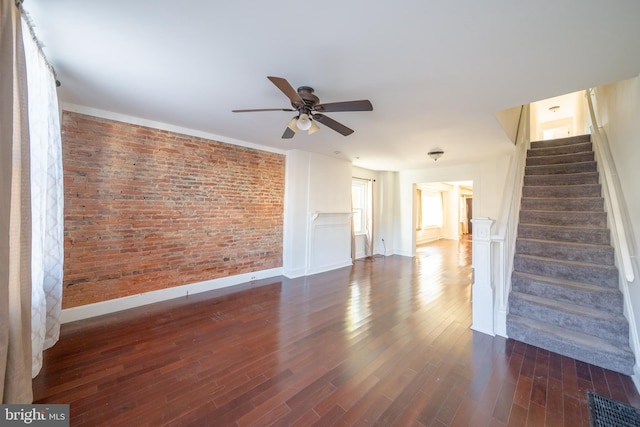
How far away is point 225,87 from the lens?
239 cm

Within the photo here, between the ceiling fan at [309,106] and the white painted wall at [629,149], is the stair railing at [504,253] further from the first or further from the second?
the ceiling fan at [309,106]

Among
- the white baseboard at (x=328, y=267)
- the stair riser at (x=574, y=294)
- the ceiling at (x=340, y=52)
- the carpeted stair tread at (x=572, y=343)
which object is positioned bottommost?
the carpeted stair tread at (x=572, y=343)

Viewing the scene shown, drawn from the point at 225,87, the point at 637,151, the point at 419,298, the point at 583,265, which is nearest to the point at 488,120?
the point at 637,151

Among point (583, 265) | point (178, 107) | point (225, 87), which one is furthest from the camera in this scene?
→ point (178, 107)

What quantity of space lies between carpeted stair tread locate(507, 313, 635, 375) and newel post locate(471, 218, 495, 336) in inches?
8.7

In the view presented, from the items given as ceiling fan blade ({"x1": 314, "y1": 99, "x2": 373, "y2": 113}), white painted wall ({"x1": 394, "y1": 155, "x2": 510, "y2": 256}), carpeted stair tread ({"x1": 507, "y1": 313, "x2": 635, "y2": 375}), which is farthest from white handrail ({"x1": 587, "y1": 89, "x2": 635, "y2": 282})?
ceiling fan blade ({"x1": 314, "y1": 99, "x2": 373, "y2": 113})

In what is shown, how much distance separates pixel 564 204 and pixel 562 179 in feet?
2.08

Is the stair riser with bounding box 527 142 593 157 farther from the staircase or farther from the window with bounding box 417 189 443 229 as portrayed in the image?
the window with bounding box 417 189 443 229

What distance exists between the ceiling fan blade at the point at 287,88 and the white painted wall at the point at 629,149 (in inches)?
121

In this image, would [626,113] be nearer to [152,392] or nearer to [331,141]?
[331,141]

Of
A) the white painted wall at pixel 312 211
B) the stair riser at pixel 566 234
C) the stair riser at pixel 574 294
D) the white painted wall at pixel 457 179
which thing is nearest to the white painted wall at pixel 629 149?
the stair riser at pixel 574 294

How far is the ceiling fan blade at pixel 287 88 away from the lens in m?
1.77

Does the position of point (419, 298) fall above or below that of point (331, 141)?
below

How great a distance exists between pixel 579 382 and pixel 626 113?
275 centimetres
